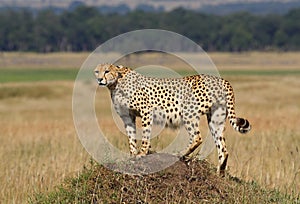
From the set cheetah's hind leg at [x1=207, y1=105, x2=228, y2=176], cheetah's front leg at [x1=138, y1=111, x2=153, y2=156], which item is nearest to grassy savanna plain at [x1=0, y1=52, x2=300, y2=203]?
cheetah's hind leg at [x1=207, y1=105, x2=228, y2=176]

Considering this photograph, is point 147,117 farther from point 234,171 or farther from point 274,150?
point 274,150

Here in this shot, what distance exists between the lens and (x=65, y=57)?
97688 mm

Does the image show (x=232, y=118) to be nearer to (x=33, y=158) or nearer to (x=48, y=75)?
(x=33, y=158)

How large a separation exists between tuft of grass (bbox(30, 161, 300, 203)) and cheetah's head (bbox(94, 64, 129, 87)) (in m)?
0.92

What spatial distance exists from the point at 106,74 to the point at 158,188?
126 cm

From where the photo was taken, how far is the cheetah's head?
7449mm

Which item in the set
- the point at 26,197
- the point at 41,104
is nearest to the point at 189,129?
the point at 26,197

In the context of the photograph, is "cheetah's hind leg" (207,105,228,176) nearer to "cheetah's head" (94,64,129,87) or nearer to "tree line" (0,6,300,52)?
"cheetah's head" (94,64,129,87)

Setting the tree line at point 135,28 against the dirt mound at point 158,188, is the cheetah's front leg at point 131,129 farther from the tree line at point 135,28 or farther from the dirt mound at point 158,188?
the tree line at point 135,28

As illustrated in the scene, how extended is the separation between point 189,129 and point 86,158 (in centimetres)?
468

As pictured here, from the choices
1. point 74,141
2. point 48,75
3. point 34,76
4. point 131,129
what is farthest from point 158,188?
point 48,75

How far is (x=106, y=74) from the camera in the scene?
7480mm

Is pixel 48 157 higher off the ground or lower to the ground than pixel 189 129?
lower

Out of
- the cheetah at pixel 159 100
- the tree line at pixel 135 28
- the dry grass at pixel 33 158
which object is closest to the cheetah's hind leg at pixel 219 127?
the cheetah at pixel 159 100
